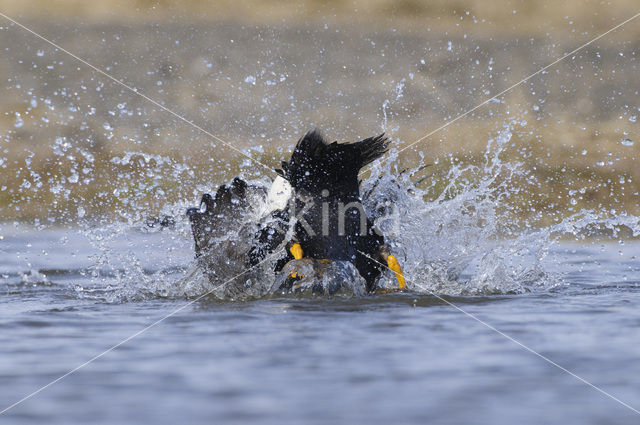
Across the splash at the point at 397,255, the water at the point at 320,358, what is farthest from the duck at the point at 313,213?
the water at the point at 320,358

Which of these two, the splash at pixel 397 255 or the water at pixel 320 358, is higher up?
the splash at pixel 397 255

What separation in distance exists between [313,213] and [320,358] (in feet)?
7.55

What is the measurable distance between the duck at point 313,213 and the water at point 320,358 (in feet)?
1.95

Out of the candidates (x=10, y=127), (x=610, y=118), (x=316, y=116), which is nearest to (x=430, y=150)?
(x=316, y=116)

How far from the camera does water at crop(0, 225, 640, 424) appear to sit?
3219 millimetres

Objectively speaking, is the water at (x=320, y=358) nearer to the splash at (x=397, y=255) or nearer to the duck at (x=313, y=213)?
the splash at (x=397, y=255)

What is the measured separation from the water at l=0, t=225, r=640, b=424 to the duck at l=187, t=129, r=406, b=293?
593 mm

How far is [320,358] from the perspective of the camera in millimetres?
3975

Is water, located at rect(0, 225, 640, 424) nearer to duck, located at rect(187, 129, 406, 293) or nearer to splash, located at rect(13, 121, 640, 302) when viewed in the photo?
splash, located at rect(13, 121, 640, 302)

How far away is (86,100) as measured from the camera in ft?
46.0

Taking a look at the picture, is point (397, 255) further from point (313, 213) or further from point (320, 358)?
point (320, 358)

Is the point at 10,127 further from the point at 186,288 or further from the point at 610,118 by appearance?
the point at 610,118

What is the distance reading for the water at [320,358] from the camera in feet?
10.6

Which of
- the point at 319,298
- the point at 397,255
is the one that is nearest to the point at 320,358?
the point at 319,298
